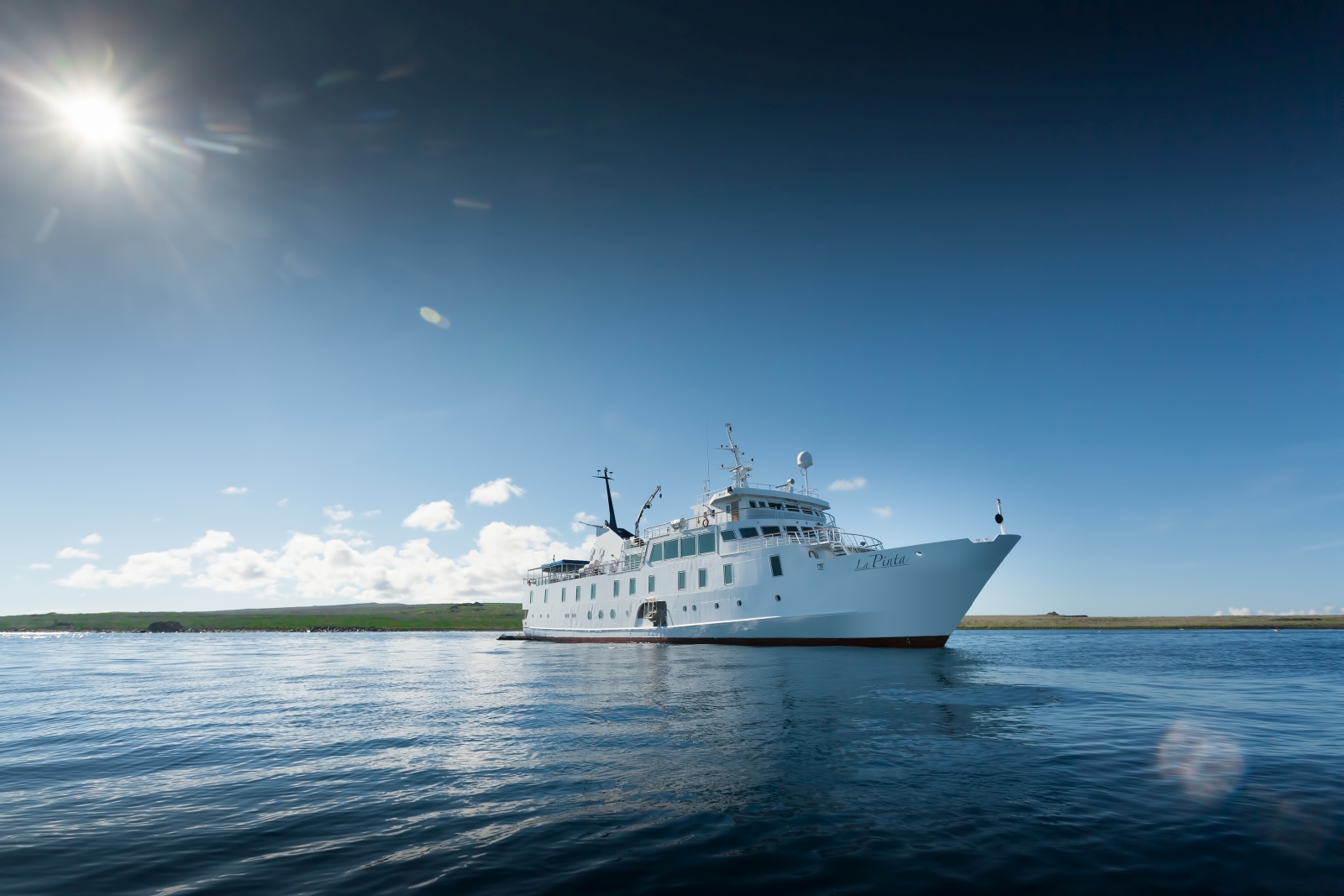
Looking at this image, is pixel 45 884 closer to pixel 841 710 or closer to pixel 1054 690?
pixel 841 710

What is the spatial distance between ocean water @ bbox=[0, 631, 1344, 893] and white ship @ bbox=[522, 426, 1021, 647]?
40.9 feet

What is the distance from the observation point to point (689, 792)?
8773 millimetres

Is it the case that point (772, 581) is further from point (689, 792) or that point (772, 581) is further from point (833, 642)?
point (689, 792)

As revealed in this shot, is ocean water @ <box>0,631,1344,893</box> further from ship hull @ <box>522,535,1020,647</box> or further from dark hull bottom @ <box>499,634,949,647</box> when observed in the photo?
dark hull bottom @ <box>499,634,949,647</box>

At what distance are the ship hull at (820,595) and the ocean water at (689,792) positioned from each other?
11915 mm

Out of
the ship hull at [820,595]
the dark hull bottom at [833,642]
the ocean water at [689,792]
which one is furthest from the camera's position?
the dark hull bottom at [833,642]

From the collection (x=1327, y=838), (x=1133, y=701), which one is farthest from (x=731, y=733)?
(x=1133, y=701)

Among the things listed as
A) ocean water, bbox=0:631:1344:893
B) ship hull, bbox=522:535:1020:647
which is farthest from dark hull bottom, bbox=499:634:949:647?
ocean water, bbox=0:631:1344:893

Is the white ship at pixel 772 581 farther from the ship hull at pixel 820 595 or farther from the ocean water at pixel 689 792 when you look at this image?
the ocean water at pixel 689 792

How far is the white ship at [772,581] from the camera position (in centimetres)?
3231

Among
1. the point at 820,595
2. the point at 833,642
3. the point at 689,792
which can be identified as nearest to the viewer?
the point at 689,792

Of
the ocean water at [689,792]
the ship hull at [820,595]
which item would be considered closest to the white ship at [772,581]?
the ship hull at [820,595]

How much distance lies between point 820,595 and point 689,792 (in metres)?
28.6

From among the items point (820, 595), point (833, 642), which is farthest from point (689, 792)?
point (833, 642)
